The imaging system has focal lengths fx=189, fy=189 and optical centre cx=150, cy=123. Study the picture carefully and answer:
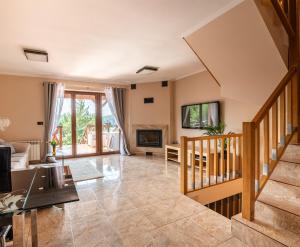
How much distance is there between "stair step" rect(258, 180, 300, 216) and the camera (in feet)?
6.03

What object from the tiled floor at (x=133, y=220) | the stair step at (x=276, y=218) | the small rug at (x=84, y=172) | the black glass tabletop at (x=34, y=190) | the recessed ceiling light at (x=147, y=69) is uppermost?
the recessed ceiling light at (x=147, y=69)

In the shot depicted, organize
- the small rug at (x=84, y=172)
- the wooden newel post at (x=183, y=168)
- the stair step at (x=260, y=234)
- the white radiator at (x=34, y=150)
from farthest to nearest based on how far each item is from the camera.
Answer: the white radiator at (x=34, y=150) < the small rug at (x=84, y=172) < the wooden newel post at (x=183, y=168) < the stair step at (x=260, y=234)

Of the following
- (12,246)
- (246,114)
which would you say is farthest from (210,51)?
(12,246)

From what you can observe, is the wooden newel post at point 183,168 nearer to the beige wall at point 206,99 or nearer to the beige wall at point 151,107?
the beige wall at point 206,99

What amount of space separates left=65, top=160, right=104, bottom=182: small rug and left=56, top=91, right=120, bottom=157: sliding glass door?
3.89 ft

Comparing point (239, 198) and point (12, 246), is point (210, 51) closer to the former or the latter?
point (239, 198)

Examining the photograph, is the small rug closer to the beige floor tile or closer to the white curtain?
the white curtain

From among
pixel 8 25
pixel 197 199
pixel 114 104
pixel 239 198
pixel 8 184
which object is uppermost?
pixel 8 25

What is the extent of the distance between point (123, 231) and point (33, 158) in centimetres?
435

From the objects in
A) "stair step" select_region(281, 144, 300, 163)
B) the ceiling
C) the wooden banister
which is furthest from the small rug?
the wooden banister

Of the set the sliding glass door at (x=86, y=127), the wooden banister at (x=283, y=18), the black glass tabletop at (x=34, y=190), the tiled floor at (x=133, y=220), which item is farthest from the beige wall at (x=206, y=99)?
the black glass tabletop at (x=34, y=190)

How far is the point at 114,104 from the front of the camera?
6.42m

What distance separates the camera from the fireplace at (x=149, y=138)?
21.0 feet

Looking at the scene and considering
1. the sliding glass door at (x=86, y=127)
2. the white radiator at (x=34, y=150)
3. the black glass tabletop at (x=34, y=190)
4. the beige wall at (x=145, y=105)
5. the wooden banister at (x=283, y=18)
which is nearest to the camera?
the black glass tabletop at (x=34, y=190)
